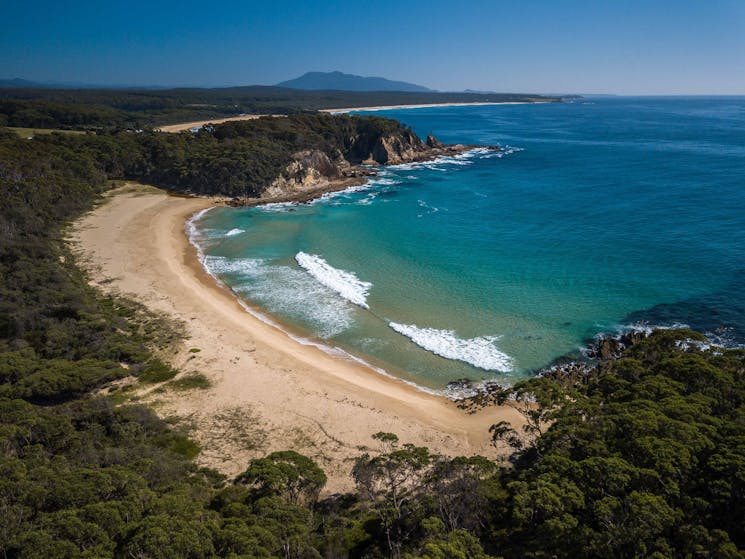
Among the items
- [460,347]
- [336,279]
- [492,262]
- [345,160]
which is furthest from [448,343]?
[345,160]

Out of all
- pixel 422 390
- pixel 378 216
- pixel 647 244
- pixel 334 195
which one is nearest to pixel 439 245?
pixel 378 216

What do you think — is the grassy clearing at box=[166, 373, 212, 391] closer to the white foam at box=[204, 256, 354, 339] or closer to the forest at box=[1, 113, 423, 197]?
the white foam at box=[204, 256, 354, 339]

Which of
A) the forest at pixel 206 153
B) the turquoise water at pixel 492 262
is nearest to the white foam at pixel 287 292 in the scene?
the turquoise water at pixel 492 262

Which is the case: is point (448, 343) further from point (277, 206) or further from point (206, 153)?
point (206, 153)

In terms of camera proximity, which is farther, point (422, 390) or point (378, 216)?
point (378, 216)

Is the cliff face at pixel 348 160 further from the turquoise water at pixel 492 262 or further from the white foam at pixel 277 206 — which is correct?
the turquoise water at pixel 492 262

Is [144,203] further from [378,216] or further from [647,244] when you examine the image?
[647,244]

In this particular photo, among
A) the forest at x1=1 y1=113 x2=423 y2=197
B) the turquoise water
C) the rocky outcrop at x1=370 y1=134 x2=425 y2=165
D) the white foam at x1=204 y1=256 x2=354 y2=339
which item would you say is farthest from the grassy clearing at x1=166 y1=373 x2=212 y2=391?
the rocky outcrop at x1=370 y1=134 x2=425 y2=165
